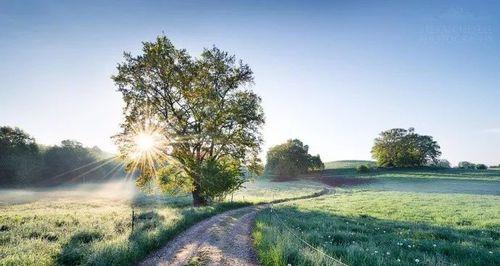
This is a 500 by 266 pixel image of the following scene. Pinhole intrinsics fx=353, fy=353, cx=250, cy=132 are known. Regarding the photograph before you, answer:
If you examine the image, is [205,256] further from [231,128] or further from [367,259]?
[231,128]

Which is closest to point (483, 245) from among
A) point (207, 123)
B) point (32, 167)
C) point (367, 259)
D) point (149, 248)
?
point (367, 259)

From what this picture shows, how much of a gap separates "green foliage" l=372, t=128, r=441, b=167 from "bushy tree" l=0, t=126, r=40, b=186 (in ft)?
338

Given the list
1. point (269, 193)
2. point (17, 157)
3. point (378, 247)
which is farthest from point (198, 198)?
point (17, 157)

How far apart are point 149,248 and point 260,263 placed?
4.91 meters

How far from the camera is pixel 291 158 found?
9844 centimetres

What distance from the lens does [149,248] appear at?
14.1 meters

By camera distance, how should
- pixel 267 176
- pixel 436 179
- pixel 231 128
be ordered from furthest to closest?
pixel 267 176
pixel 436 179
pixel 231 128

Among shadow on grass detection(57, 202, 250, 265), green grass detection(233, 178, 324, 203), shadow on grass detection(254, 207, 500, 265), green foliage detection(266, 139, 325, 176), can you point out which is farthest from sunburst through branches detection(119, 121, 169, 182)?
green foliage detection(266, 139, 325, 176)

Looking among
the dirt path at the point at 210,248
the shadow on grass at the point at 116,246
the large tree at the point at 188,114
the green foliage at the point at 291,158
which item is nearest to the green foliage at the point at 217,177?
the large tree at the point at 188,114

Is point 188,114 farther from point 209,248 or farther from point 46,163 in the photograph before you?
point 46,163

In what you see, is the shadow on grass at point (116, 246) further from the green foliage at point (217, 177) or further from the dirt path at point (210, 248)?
the green foliage at point (217, 177)

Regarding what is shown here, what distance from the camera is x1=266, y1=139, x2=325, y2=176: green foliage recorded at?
9823 centimetres

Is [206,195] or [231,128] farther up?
[231,128]

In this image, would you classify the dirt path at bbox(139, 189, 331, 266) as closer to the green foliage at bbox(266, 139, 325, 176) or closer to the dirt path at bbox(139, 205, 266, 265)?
the dirt path at bbox(139, 205, 266, 265)
